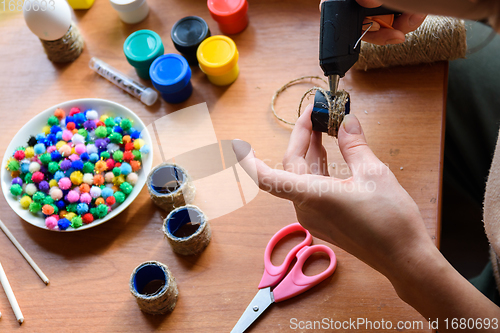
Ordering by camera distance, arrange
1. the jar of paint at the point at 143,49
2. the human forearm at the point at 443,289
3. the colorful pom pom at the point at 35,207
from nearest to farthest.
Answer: the human forearm at the point at 443,289, the colorful pom pom at the point at 35,207, the jar of paint at the point at 143,49

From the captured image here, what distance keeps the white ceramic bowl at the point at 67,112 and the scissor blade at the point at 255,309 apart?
0.96 ft

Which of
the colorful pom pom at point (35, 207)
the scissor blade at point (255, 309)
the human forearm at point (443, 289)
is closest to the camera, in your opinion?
the human forearm at point (443, 289)

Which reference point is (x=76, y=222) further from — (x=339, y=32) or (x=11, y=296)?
(x=339, y=32)

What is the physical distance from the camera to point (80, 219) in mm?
689

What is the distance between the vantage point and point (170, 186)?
712mm

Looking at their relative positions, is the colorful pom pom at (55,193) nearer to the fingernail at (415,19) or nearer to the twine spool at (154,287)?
the twine spool at (154,287)

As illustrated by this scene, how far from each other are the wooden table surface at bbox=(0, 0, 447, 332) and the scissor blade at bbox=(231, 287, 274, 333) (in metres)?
0.02

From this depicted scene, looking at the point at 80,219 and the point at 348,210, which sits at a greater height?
the point at 348,210

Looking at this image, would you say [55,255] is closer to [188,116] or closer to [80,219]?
[80,219]

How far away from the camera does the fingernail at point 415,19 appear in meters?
0.69

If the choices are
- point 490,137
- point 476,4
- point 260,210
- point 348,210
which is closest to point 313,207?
point 348,210

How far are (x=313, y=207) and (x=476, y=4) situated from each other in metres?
0.31

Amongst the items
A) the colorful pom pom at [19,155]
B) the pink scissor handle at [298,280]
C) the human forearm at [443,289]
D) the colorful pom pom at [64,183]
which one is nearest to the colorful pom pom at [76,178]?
the colorful pom pom at [64,183]

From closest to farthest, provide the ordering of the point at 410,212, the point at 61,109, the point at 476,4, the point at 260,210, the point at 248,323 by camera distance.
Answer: the point at 476,4 < the point at 410,212 < the point at 248,323 < the point at 260,210 < the point at 61,109
